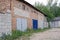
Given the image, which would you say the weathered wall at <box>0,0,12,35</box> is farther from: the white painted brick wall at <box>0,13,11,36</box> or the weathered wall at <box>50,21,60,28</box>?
the weathered wall at <box>50,21,60,28</box>

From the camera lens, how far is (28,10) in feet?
80.7

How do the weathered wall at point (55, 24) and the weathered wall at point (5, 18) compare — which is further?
the weathered wall at point (55, 24)

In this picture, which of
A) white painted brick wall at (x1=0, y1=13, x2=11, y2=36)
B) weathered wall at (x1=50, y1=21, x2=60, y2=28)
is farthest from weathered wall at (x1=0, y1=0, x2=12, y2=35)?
weathered wall at (x1=50, y1=21, x2=60, y2=28)

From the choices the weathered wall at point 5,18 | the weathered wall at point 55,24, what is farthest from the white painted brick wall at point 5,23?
the weathered wall at point 55,24

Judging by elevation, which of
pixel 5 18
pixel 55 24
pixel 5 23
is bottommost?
pixel 55 24

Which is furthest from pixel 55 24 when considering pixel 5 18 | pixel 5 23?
pixel 5 18

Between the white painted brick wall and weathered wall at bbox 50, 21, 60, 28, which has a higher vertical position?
the white painted brick wall

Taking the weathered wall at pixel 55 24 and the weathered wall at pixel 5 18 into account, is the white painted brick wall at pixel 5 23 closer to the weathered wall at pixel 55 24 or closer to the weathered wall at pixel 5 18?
the weathered wall at pixel 5 18

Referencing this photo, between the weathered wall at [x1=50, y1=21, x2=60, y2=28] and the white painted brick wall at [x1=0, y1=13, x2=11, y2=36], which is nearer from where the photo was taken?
the white painted brick wall at [x1=0, y1=13, x2=11, y2=36]

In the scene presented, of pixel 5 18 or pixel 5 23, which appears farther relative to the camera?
pixel 5 23

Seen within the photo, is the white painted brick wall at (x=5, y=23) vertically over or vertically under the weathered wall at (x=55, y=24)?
over

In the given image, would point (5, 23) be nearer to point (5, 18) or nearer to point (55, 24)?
point (5, 18)

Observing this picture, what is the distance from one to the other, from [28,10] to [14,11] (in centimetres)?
585

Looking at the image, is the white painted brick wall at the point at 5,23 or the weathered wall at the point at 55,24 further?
the weathered wall at the point at 55,24
